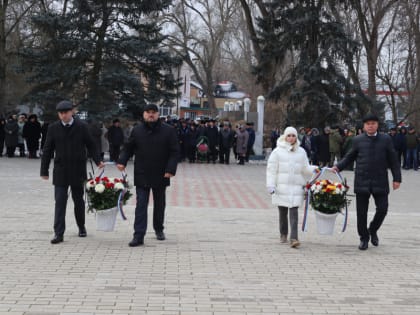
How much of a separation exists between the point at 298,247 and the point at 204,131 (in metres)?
18.1

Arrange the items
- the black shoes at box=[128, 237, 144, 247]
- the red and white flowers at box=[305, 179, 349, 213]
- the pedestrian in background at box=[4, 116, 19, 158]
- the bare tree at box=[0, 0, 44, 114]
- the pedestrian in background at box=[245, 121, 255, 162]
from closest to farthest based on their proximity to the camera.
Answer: the black shoes at box=[128, 237, 144, 247] < the red and white flowers at box=[305, 179, 349, 213] < the pedestrian in background at box=[4, 116, 19, 158] < the pedestrian in background at box=[245, 121, 255, 162] < the bare tree at box=[0, 0, 44, 114]

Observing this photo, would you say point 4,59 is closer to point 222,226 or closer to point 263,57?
point 263,57

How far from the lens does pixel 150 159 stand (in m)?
9.09

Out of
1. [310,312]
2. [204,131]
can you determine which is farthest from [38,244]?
[204,131]

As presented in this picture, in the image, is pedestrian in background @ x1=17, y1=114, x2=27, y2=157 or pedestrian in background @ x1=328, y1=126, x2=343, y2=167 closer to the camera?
pedestrian in background @ x1=328, y1=126, x2=343, y2=167

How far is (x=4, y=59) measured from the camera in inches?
1309

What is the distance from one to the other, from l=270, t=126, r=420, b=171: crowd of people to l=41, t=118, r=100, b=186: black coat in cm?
1731

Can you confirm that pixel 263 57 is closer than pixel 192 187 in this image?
No

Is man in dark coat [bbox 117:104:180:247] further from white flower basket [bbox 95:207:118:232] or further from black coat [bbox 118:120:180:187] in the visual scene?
white flower basket [bbox 95:207:118:232]

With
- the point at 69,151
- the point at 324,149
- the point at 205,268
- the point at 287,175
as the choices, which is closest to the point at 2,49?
the point at 324,149

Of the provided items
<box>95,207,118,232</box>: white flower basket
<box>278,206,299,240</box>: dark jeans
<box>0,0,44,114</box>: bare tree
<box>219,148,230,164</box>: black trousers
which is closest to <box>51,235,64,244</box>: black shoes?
<box>95,207,118,232</box>: white flower basket

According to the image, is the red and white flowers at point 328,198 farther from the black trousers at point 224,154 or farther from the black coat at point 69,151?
the black trousers at point 224,154

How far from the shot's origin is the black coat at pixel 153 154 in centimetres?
905

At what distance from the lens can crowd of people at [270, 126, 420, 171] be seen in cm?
2622
